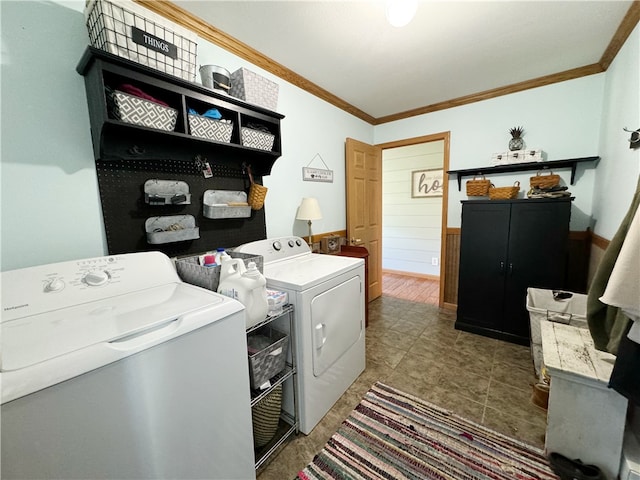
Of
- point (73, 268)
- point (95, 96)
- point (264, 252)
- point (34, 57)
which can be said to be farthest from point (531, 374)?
point (34, 57)

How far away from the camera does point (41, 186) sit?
45.8 inches

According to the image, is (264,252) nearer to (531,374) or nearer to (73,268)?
(73,268)

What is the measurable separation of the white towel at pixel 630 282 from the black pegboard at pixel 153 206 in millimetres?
1981

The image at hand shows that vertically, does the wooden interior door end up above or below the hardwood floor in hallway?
above

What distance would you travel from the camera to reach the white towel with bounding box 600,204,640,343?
2.85 feet

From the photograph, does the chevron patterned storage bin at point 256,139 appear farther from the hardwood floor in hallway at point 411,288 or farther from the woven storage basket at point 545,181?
the hardwood floor in hallway at point 411,288

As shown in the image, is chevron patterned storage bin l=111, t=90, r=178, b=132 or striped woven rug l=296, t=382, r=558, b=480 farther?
striped woven rug l=296, t=382, r=558, b=480

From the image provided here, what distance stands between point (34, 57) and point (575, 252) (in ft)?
13.5

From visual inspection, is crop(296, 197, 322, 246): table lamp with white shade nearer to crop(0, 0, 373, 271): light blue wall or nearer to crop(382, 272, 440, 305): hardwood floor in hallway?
crop(0, 0, 373, 271): light blue wall

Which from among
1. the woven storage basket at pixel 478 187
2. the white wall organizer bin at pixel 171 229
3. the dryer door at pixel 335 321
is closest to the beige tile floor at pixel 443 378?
the dryer door at pixel 335 321

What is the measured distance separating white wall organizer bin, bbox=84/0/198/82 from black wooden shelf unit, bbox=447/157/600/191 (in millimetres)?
2816

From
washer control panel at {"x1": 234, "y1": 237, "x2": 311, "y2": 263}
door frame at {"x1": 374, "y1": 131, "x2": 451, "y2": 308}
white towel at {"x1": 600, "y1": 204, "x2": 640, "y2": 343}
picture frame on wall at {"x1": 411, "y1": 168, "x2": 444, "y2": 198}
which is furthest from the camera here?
picture frame on wall at {"x1": 411, "y1": 168, "x2": 444, "y2": 198}

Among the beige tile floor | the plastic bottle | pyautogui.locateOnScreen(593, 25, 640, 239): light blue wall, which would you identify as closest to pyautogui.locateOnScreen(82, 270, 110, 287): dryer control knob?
the plastic bottle

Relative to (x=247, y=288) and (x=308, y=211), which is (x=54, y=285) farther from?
(x=308, y=211)
